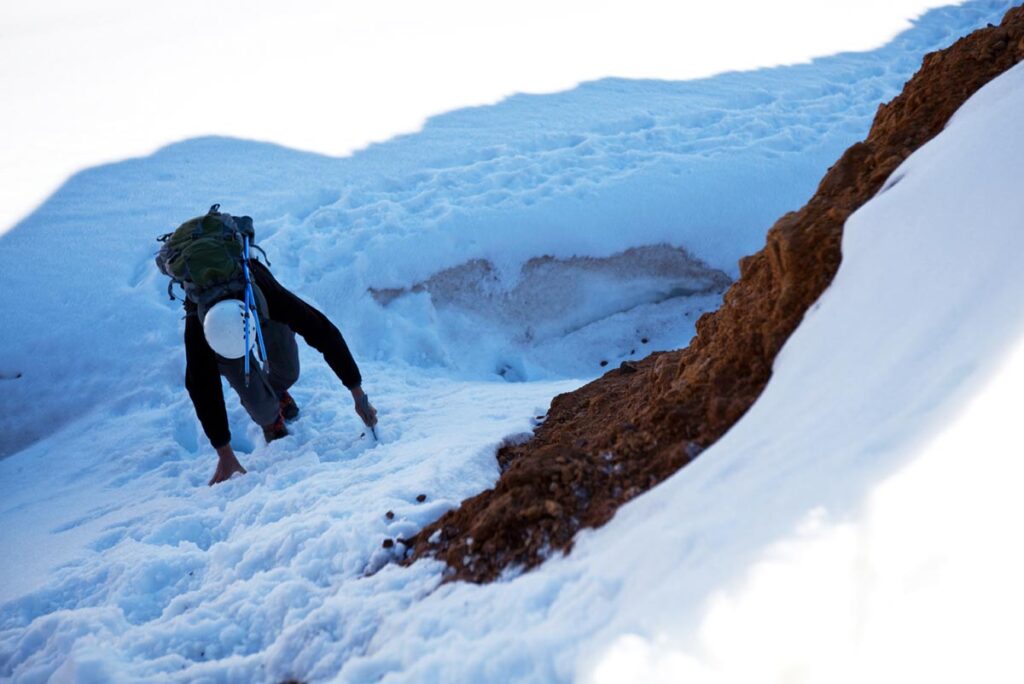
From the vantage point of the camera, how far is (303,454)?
3.44 meters

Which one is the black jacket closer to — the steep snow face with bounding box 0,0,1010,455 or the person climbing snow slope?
the person climbing snow slope

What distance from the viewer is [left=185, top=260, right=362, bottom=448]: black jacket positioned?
3.14m

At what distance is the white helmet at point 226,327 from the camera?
287cm

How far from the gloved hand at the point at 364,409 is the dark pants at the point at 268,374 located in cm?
46

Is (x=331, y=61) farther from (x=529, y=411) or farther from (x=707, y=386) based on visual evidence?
(x=707, y=386)

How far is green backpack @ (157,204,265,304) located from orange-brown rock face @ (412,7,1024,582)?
1430 millimetres

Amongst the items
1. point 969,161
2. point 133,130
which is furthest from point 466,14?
point 969,161

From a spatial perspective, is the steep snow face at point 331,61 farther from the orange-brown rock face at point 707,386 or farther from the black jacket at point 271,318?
the orange-brown rock face at point 707,386

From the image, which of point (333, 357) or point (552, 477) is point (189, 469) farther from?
point (552, 477)

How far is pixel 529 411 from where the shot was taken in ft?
11.2

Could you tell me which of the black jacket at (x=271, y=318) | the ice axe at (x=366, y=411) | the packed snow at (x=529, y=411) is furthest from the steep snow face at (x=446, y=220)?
the black jacket at (x=271, y=318)

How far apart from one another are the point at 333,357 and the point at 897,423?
8.12ft

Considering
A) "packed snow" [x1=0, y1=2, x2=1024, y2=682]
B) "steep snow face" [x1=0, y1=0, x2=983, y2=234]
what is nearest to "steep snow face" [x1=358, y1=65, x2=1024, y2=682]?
"packed snow" [x1=0, y1=2, x2=1024, y2=682]

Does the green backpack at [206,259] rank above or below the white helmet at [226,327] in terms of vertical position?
above
